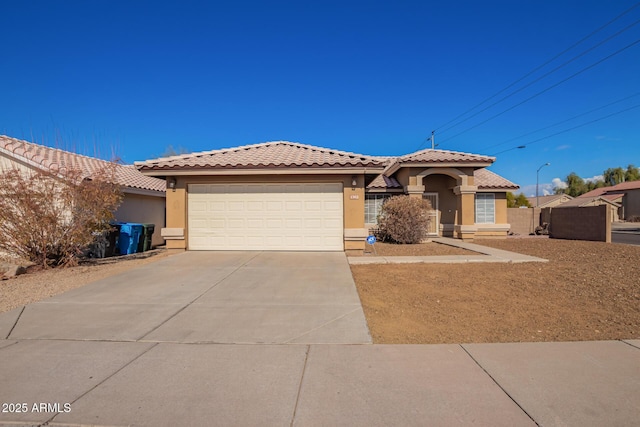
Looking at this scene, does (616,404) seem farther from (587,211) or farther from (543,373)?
(587,211)

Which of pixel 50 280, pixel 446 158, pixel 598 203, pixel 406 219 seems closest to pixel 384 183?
pixel 446 158

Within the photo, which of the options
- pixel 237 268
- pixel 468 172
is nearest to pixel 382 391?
pixel 237 268

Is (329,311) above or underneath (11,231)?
underneath

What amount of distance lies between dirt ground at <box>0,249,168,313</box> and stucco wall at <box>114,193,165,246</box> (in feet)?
12.7

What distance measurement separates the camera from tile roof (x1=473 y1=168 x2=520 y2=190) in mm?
19703

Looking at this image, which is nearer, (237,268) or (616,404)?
(616,404)

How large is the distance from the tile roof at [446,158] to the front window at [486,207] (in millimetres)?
3263

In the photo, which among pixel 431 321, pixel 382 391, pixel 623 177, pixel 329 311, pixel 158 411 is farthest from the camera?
pixel 623 177

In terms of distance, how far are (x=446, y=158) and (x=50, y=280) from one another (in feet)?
52.6

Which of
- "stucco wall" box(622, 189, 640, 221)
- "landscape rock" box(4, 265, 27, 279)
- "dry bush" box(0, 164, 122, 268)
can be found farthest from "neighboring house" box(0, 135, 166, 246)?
"stucco wall" box(622, 189, 640, 221)

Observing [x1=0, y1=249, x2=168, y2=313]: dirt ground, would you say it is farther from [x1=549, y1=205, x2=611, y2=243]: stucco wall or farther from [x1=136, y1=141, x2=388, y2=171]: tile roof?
[x1=549, y1=205, x2=611, y2=243]: stucco wall

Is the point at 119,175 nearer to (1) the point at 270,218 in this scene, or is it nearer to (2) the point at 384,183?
(1) the point at 270,218

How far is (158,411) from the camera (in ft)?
10.4

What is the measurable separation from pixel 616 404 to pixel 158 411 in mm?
4099
